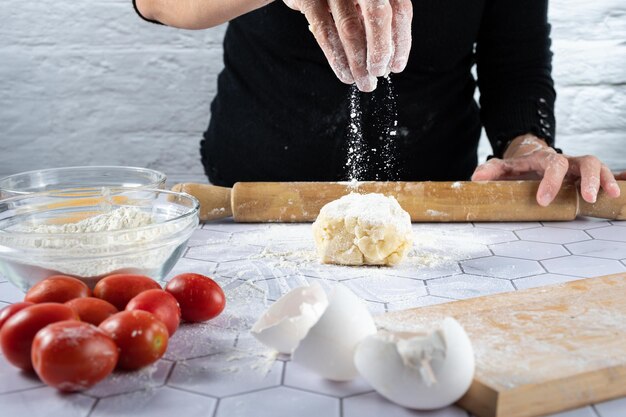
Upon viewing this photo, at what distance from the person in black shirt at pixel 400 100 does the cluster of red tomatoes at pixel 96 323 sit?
35.5 inches

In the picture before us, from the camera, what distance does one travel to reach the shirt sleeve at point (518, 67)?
1929mm

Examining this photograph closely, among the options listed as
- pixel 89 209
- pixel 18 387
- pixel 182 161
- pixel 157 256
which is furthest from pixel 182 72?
pixel 18 387

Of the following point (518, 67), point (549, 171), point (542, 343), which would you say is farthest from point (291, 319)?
point (518, 67)

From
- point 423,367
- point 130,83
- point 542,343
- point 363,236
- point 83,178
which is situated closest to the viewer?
point 423,367

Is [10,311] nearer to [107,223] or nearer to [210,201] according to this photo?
[107,223]

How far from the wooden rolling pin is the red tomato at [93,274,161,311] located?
1.97ft

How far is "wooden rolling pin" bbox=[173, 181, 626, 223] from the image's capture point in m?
1.52

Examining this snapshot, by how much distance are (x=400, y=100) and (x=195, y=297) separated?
1102mm

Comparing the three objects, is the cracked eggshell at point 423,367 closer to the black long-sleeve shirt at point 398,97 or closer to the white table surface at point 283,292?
the white table surface at point 283,292

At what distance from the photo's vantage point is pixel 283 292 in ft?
3.67

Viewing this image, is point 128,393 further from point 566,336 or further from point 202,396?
point 566,336

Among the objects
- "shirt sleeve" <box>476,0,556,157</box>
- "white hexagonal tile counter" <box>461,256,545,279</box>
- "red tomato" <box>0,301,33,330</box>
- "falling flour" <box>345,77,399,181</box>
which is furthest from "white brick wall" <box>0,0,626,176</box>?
"red tomato" <box>0,301,33,330</box>

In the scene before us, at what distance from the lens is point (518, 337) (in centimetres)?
84

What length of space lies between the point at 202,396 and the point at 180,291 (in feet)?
0.70
